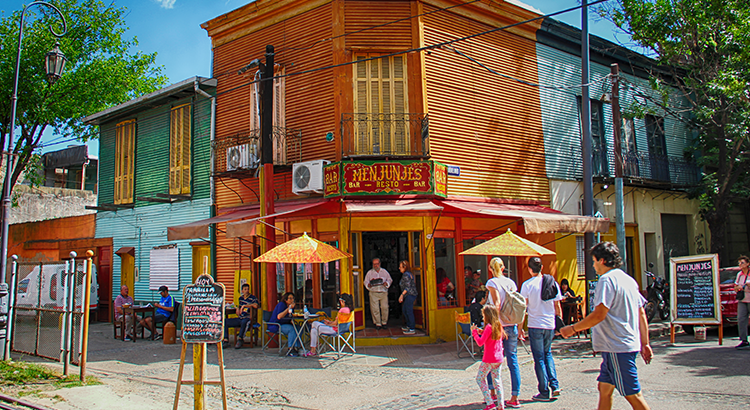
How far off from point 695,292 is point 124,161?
1607cm

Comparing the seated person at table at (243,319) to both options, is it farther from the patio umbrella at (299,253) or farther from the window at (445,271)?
the window at (445,271)

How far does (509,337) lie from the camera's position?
21.2ft

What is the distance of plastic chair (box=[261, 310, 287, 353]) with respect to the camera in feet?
35.1

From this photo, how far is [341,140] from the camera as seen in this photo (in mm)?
11805

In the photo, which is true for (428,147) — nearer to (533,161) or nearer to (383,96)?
(383,96)

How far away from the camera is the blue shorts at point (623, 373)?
4.32m

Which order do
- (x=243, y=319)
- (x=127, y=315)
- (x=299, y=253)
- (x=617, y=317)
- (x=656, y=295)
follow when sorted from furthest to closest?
1. (x=127, y=315)
2. (x=656, y=295)
3. (x=243, y=319)
4. (x=299, y=253)
5. (x=617, y=317)

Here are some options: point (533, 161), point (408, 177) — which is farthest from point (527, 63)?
point (408, 177)

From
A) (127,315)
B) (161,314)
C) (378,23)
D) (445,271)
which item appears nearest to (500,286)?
(445,271)

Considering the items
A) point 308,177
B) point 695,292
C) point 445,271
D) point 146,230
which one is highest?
point 308,177

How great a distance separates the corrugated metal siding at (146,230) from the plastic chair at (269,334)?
4562mm

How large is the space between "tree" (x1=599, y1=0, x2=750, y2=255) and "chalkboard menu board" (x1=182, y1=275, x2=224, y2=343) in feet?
42.2

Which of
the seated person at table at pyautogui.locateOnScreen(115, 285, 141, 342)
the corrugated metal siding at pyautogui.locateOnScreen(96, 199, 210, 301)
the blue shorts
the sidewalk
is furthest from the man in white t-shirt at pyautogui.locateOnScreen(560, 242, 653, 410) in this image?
the corrugated metal siding at pyautogui.locateOnScreen(96, 199, 210, 301)

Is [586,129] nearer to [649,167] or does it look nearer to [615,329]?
[649,167]
